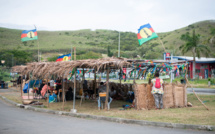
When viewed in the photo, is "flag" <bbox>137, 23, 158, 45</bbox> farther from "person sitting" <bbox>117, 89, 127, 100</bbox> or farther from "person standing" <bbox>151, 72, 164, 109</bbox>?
"person sitting" <bbox>117, 89, 127, 100</bbox>

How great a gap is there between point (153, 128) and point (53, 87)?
12.2 m

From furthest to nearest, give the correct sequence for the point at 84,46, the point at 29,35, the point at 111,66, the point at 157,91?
the point at 84,46 < the point at 29,35 < the point at 111,66 < the point at 157,91

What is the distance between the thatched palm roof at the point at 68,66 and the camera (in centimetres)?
1223

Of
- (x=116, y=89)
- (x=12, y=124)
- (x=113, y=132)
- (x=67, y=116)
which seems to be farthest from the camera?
(x=116, y=89)

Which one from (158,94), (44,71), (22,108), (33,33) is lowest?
(22,108)

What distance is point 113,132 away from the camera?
7820 millimetres

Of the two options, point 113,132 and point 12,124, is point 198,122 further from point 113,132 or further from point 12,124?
point 12,124

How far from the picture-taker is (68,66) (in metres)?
13.1

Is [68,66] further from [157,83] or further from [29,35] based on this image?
[29,35]

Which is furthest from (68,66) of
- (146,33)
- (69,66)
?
(146,33)

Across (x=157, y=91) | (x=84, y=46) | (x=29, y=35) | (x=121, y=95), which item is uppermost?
(x=84, y=46)

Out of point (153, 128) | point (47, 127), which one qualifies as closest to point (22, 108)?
point (47, 127)

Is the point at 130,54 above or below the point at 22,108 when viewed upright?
above

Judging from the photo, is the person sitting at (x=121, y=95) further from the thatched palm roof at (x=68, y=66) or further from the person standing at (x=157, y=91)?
the person standing at (x=157, y=91)
